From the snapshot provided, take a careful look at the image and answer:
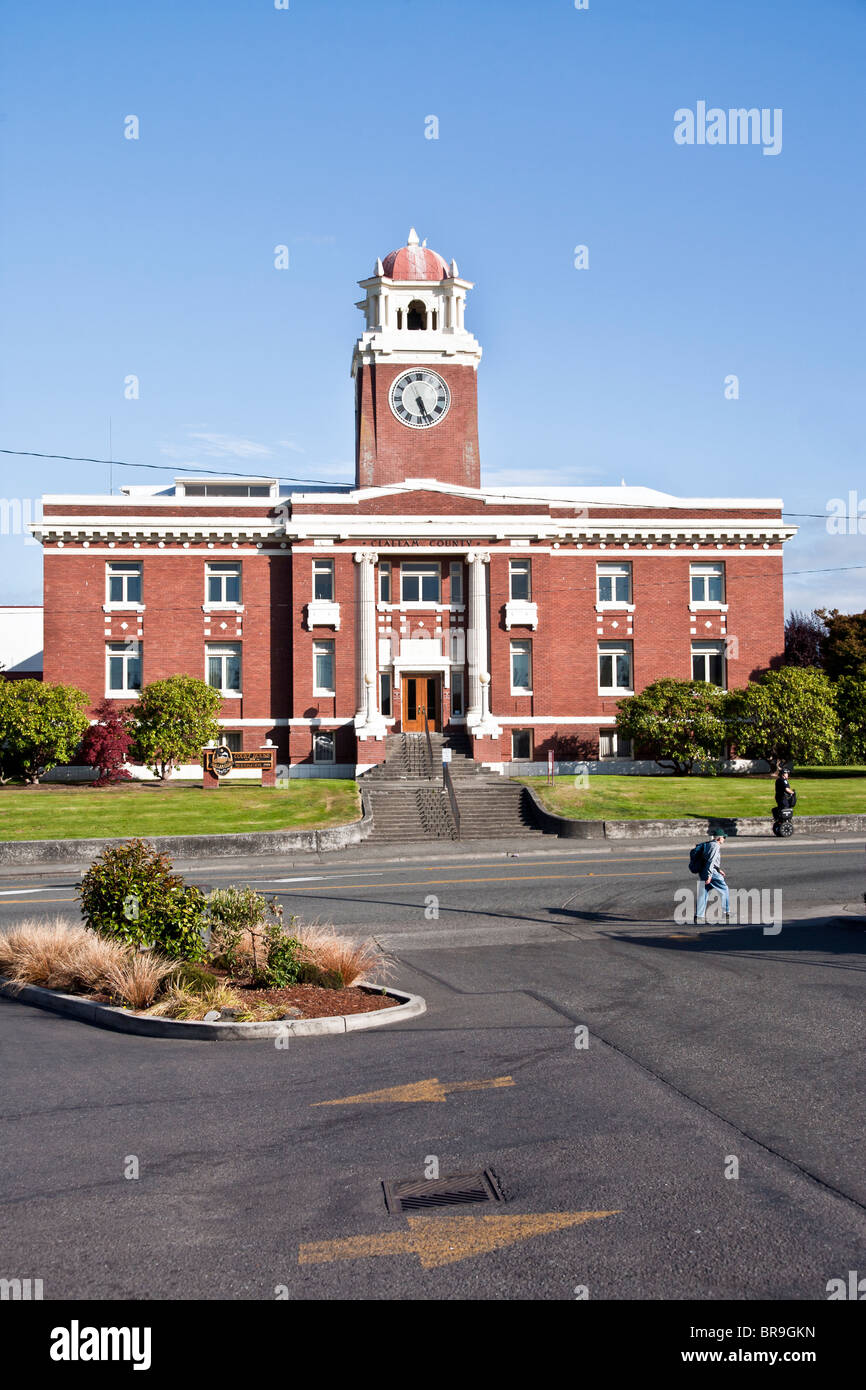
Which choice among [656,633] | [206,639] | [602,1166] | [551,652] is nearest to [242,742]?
[206,639]

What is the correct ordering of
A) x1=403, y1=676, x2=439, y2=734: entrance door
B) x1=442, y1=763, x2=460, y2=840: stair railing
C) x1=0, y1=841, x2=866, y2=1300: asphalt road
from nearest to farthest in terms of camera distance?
x1=0, y1=841, x2=866, y2=1300: asphalt road, x1=442, y1=763, x2=460, y2=840: stair railing, x1=403, y1=676, x2=439, y2=734: entrance door

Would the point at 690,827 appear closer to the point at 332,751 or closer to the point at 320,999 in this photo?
the point at 332,751

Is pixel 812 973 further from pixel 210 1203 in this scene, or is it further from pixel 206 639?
pixel 206 639

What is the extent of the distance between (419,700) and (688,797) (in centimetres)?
1259

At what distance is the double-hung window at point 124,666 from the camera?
4581cm

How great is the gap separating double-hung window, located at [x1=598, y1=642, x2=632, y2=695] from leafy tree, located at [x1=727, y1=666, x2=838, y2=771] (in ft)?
19.9

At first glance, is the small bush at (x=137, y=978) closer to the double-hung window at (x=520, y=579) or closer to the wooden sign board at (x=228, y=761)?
the wooden sign board at (x=228, y=761)

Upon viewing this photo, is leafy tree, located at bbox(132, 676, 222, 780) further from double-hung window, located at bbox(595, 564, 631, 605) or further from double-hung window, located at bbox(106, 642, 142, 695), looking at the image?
double-hung window, located at bbox(595, 564, 631, 605)

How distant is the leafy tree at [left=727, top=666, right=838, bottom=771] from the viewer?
41156 millimetres

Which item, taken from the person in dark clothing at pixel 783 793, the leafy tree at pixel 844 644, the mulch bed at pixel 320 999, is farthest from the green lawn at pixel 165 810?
the leafy tree at pixel 844 644

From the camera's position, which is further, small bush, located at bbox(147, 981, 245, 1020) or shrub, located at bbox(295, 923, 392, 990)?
shrub, located at bbox(295, 923, 392, 990)

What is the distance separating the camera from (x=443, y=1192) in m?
6.66

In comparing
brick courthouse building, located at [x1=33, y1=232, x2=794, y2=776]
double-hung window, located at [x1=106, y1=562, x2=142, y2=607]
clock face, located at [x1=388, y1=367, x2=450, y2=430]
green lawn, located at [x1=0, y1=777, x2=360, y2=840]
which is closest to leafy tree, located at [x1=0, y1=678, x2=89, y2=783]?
green lawn, located at [x1=0, y1=777, x2=360, y2=840]

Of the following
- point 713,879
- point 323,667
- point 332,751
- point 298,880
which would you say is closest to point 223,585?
point 323,667
